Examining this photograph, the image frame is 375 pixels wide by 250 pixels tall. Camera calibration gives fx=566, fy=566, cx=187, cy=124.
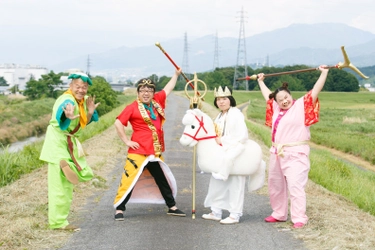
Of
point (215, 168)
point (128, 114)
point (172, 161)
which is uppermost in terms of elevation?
point (128, 114)

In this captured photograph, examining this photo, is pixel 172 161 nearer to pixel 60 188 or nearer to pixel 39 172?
pixel 39 172

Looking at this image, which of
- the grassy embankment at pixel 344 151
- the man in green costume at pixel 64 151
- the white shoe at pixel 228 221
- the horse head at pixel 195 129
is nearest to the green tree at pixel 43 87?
the grassy embankment at pixel 344 151

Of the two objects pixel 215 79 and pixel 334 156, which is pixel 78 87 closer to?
pixel 334 156

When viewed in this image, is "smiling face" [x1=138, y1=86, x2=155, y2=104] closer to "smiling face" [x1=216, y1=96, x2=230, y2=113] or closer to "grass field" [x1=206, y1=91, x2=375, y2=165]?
"smiling face" [x1=216, y1=96, x2=230, y2=113]

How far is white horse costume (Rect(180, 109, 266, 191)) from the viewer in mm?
7098

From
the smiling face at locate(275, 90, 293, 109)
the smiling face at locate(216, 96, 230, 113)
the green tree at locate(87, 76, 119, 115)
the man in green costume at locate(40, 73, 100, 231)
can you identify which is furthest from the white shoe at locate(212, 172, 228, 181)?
the green tree at locate(87, 76, 119, 115)

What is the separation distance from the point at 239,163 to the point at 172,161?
6.07 m

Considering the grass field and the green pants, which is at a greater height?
the green pants

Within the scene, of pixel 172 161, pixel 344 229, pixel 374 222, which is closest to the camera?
pixel 344 229

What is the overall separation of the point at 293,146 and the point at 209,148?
1046mm

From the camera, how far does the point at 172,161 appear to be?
514 inches

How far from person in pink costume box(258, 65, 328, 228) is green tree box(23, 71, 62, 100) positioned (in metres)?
66.3

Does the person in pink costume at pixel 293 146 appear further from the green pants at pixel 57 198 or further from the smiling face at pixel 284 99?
the green pants at pixel 57 198

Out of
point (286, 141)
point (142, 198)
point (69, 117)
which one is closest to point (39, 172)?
point (142, 198)
